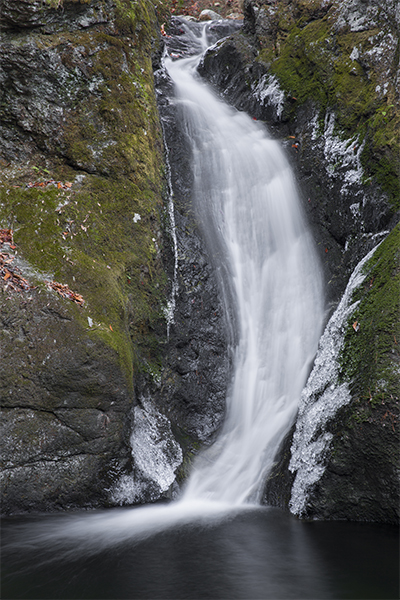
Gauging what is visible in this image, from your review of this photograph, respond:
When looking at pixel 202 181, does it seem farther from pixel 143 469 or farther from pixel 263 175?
pixel 143 469

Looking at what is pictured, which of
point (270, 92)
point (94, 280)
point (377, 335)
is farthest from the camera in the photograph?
point (270, 92)

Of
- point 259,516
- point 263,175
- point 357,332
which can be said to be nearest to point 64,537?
point 259,516

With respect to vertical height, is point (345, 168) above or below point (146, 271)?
above

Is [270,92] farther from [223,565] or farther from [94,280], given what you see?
[223,565]

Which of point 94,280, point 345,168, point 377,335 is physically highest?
point 345,168

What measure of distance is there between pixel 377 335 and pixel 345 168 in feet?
11.0

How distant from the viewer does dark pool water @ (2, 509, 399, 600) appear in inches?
109

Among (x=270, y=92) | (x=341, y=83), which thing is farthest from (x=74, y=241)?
(x=270, y=92)

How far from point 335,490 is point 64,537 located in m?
2.59

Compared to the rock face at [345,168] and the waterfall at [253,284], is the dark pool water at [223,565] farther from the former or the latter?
the waterfall at [253,284]

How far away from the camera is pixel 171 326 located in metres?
5.57

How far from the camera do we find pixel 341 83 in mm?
6633

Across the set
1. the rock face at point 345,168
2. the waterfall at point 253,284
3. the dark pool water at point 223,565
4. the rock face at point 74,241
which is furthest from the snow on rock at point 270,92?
the dark pool water at point 223,565

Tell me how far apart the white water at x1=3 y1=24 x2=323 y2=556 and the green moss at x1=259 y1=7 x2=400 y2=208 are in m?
1.22
